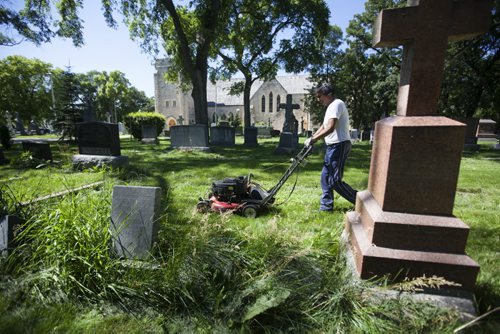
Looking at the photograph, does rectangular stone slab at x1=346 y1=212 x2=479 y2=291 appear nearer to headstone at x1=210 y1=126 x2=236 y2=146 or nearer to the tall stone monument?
the tall stone monument

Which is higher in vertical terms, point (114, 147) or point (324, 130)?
point (324, 130)

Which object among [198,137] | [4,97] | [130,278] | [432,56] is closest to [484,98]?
[198,137]

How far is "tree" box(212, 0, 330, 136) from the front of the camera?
18531 mm

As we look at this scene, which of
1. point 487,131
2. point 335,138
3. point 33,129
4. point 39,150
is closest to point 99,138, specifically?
point 39,150

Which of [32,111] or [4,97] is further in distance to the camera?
[32,111]

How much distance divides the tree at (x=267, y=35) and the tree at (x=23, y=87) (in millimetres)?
22561

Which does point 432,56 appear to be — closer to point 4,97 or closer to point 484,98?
point 484,98

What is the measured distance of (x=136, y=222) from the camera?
2492mm

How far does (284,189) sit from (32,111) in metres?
36.8

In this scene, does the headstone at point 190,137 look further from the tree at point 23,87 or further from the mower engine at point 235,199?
the tree at point 23,87

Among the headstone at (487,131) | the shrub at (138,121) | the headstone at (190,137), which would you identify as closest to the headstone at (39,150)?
the headstone at (190,137)

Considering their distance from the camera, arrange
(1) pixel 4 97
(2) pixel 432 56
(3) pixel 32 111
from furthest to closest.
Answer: (3) pixel 32 111 → (1) pixel 4 97 → (2) pixel 432 56

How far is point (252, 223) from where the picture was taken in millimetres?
3752

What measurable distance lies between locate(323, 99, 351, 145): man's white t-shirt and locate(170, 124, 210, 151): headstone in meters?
10.5
